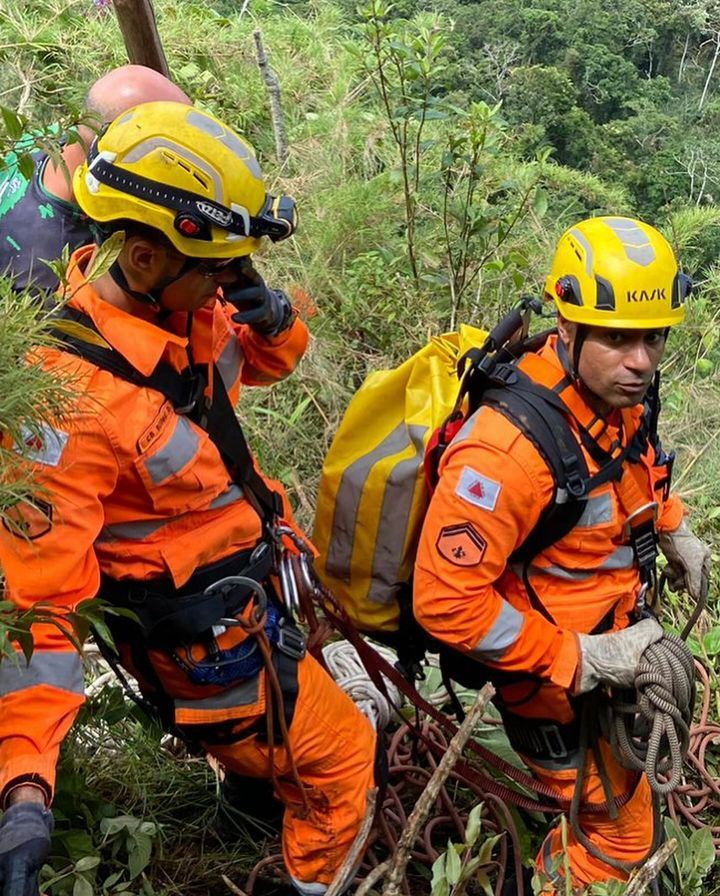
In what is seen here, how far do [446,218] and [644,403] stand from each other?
2660 millimetres

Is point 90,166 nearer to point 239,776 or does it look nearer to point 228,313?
point 228,313

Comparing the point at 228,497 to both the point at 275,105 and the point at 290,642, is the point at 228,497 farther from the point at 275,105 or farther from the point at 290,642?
the point at 275,105

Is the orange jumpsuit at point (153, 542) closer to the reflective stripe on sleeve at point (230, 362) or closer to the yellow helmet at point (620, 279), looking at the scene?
the reflective stripe on sleeve at point (230, 362)

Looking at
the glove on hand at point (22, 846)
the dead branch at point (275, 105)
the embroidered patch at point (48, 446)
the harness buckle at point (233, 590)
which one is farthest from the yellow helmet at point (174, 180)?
the dead branch at point (275, 105)

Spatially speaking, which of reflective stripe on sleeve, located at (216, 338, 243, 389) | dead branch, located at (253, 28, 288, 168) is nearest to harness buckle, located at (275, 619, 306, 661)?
reflective stripe on sleeve, located at (216, 338, 243, 389)

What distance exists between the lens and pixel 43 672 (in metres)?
1.80

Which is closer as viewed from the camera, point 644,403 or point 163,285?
point 163,285

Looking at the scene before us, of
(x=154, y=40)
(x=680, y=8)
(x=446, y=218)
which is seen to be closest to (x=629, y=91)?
(x=680, y=8)

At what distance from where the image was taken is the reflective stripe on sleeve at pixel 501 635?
2.42m

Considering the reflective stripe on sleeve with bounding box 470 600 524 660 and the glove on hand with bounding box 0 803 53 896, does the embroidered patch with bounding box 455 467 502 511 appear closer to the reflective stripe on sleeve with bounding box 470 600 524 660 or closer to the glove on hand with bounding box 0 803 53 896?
the reflective stripe on sleeve with bounding box 470 600 524 660

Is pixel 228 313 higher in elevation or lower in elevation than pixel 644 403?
higher

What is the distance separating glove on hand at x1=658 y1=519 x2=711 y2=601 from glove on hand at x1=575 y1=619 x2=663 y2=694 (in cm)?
48

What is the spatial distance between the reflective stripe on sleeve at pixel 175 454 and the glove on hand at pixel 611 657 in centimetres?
115

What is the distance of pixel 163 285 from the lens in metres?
2.10
